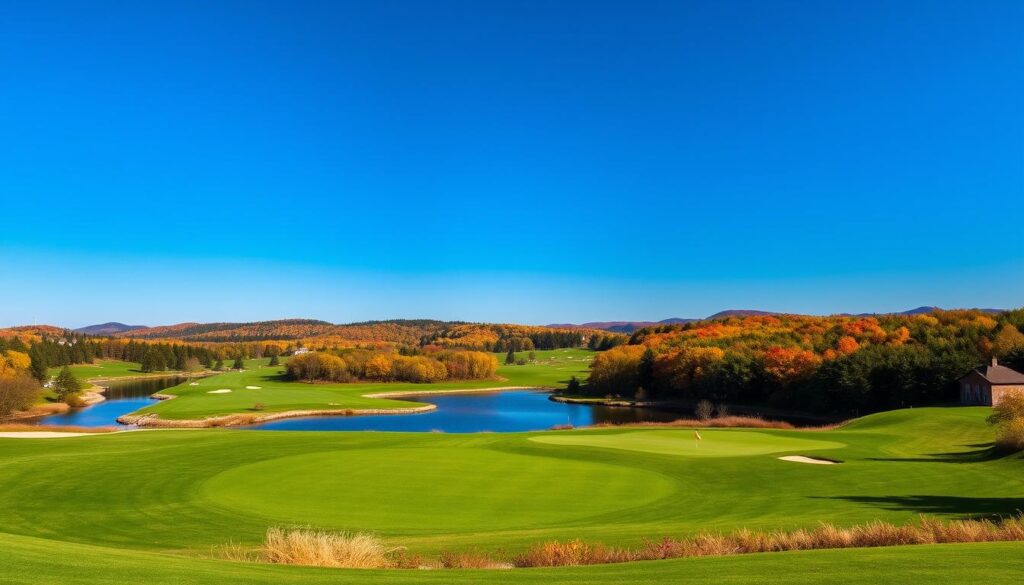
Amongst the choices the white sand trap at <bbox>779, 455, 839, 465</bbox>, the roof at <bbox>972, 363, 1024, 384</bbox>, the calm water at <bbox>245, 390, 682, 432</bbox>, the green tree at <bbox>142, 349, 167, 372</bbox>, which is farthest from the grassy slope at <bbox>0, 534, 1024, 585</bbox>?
the green tree at <bbox>142, 349, 167, 372</bbox>

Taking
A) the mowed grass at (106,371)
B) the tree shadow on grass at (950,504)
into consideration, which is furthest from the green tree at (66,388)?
the tree shadow on grass at (950,504)

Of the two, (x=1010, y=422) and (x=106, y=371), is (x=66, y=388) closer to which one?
(x=106, y=371)

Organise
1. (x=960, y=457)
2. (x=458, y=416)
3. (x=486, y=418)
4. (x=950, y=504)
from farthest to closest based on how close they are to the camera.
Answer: (x=458, y=416) < (x=486, y=418) < (x=960, y=457) < (x=950, y=504)

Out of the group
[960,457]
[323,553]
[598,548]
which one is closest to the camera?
[323,553]

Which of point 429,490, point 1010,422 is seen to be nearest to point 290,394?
point 429,490

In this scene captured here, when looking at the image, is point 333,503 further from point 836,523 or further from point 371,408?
point 371,408

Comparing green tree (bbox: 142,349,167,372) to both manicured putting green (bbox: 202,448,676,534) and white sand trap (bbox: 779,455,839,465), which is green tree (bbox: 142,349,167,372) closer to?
manicured putting green (bbox: 202,448,676,534)

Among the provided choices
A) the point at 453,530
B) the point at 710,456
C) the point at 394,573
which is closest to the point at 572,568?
the point at 394,573
